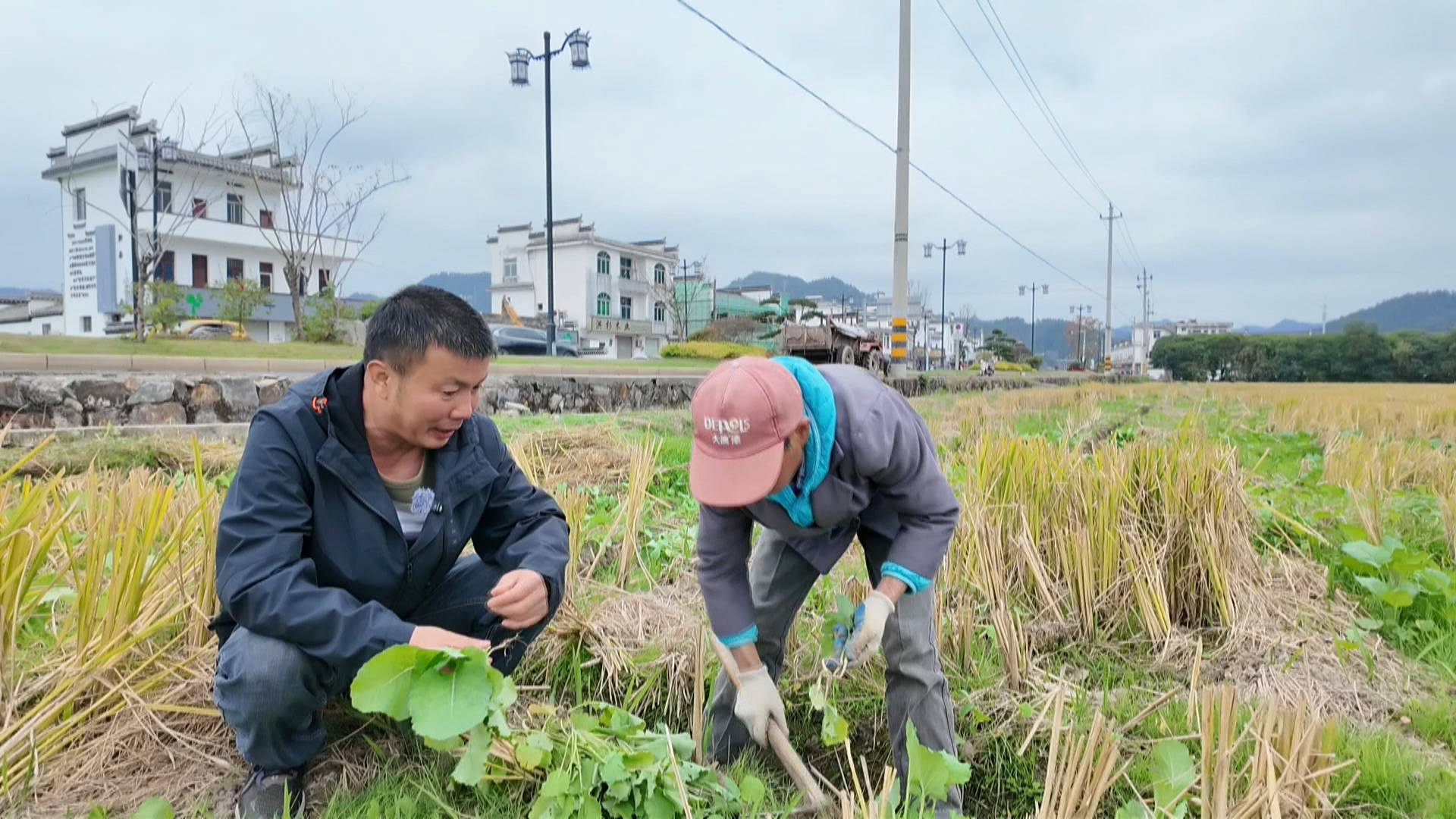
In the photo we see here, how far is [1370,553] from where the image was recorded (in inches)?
109

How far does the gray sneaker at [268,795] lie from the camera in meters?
1.60

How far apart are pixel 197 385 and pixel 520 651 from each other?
6.46 meters

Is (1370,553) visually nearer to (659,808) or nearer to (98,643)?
(659,808)

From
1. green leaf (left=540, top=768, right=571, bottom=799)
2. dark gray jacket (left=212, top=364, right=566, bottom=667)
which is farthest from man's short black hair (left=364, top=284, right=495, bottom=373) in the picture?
green leaf (left=540, top=768, right=571, bottom=799)

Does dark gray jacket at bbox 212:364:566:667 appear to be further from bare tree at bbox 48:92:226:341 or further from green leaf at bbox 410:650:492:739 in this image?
bare tree at bbox 48:92:226:341

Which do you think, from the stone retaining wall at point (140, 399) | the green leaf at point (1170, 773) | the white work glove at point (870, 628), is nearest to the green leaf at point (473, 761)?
the white work glove at point (870, 628)

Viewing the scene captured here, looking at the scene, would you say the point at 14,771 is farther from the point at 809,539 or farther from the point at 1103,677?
the point at 1103,677

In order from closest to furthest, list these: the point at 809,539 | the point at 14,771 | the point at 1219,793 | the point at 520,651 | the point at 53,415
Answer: the point at 1219,793 < the point at 14,771 < the point at 809,539 < the point at 520,651 < the point at 53,415

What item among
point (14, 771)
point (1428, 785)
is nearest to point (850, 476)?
point (1428, 785)

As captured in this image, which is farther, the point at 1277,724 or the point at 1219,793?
the point at 1277,724

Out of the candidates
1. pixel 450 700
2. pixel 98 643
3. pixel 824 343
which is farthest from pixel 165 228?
pixel 450 700

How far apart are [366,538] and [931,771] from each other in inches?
48.7

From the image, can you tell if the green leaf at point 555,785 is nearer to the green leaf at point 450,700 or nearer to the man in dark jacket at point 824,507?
the green leaf at point 450,700

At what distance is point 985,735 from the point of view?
6.80 feet
